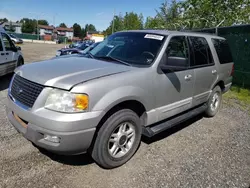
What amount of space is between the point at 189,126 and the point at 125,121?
2.31 m

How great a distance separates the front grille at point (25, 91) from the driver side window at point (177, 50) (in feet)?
6.57

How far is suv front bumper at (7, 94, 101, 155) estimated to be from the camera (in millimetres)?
2451

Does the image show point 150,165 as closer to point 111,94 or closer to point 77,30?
point 111,94

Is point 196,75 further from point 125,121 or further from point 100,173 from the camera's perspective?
point 100,173

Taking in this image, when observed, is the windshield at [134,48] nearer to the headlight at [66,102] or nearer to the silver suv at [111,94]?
the silver suv at [111,94]

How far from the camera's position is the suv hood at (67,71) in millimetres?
2584

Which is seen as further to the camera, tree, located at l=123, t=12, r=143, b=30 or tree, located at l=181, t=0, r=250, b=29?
tree, located at l=123, t=12, r=143, b=30

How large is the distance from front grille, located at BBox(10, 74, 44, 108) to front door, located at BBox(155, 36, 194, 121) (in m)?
1.70

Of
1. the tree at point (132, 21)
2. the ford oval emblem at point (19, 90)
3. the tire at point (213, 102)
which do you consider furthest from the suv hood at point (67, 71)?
the tree at point (132, 21)

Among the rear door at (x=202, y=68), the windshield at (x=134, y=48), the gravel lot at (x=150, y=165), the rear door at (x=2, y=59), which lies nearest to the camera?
the gravel lot at (x=150, y=165)

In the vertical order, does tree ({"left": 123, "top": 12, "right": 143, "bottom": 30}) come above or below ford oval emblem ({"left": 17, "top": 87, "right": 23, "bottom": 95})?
above

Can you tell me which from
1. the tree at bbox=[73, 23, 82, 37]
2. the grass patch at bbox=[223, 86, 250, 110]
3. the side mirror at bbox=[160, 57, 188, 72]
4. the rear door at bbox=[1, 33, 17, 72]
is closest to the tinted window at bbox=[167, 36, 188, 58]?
the side mirror at bbox=[160, 57, 188, 72]

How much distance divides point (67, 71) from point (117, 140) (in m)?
1.15

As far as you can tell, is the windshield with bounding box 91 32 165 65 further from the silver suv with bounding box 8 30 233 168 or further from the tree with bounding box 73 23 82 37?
the tree with bounding box 73 23 82 37
